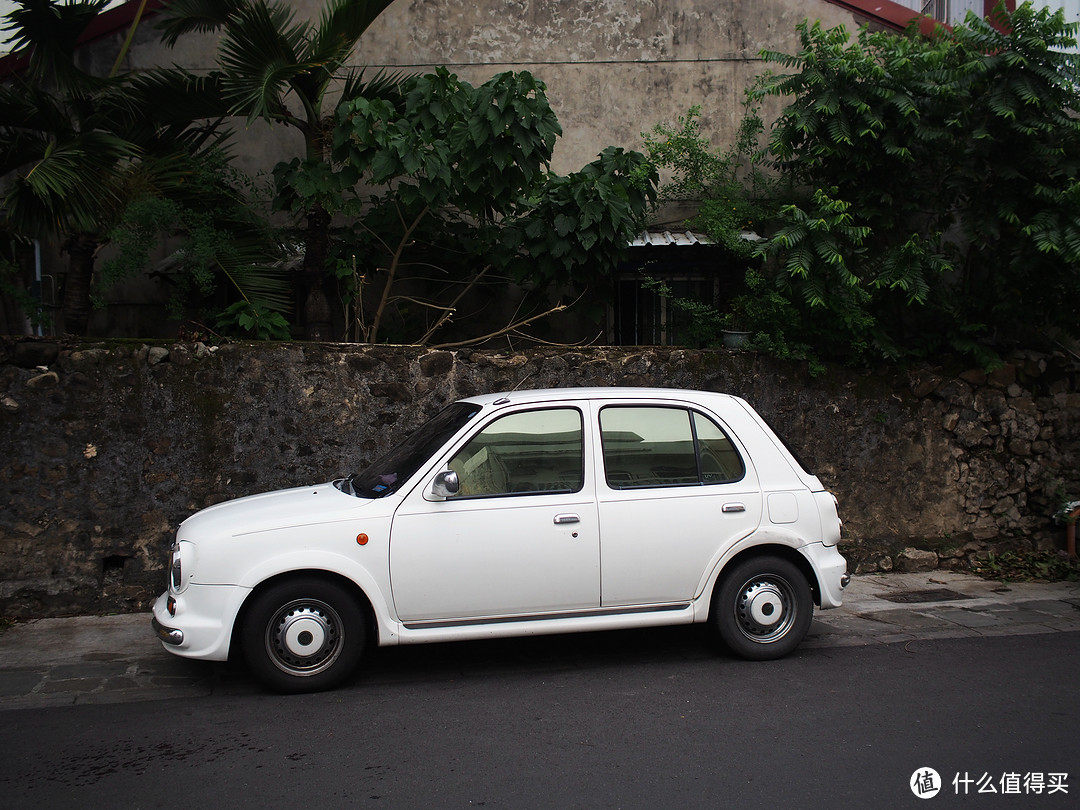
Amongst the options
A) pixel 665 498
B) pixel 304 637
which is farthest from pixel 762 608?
pixel 304 637

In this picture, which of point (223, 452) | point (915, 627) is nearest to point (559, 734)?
point (915, 627)

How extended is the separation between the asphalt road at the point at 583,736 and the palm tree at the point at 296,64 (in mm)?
4525

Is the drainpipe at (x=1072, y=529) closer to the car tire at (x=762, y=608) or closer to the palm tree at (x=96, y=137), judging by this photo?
the car tire at (x=762, y=608)

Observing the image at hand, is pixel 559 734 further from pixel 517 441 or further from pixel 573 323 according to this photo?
pixel 573 323

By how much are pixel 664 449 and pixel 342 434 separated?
10.4 ft

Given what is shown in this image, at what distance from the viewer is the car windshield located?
5207 millimetres

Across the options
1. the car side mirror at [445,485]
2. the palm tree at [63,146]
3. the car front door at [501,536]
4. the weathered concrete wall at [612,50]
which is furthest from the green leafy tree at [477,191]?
the car side mirror at [445,485]

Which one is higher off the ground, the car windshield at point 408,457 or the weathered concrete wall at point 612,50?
the weathered concrete wall at point 612,50

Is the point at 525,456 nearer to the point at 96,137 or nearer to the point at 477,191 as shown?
the point at 477,191

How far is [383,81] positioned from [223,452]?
434 cm

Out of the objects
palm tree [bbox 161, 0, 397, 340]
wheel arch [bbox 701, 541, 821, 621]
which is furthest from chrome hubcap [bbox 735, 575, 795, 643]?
palm tree [bbox 161, 0, 397, 340]

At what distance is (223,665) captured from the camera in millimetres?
5559

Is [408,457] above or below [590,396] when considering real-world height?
below

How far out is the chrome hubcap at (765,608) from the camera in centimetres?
539
